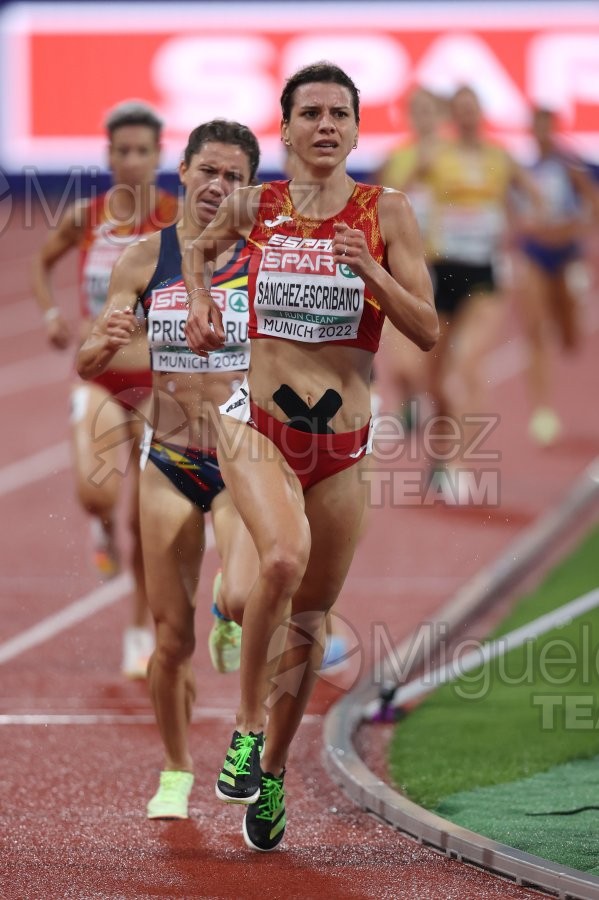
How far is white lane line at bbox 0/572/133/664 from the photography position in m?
7.95

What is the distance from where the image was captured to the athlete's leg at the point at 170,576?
5168 mm

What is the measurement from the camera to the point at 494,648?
24.9 feet

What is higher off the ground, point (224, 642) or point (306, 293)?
point (306, 293)

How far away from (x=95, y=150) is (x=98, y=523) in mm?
13122

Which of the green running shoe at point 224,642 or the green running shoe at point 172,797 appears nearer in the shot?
the green running shoe at point 172,797

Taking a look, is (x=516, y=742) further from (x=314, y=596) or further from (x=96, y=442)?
(x=96, y=442)

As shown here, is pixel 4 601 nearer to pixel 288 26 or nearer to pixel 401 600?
pixel 401 600

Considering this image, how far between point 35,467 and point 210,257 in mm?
8235

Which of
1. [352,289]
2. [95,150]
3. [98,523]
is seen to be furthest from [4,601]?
[95,150]

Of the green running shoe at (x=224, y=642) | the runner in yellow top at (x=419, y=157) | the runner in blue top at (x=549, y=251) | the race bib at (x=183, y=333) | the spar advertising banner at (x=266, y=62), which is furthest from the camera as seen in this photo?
the spar advertising banner at (x=266, y=62)

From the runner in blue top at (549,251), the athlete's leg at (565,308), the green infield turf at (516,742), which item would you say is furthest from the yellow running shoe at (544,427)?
the green infield turf at (516,742)

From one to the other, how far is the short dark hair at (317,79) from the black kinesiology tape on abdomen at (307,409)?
793 millimetres

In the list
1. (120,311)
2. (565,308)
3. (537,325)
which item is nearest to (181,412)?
(120,311)

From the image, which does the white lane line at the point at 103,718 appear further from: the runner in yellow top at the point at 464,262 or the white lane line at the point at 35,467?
the white lane line at the point at 35,467
